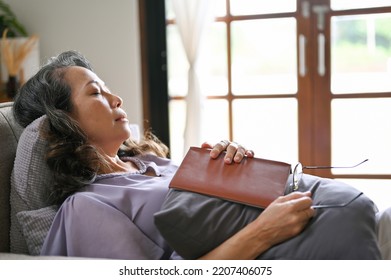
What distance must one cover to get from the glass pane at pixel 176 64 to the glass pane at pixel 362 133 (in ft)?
2.96

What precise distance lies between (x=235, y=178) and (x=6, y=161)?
2.07 ft

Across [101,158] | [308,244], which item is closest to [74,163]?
[101,158]

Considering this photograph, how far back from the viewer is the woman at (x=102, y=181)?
1.20 metres

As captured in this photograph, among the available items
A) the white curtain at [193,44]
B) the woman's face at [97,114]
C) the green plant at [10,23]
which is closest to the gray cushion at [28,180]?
the woman's face at [97,114]

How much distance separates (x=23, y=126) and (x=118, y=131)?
275 mm

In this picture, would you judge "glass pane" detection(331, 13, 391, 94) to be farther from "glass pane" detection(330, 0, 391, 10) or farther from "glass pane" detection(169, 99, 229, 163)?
"glass pane" detection(169, 99, 229, 163)

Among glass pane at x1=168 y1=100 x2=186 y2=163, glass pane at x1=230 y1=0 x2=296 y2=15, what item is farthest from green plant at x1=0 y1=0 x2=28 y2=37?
glass pane at x1=230 y1=0 x2=296 y2=15

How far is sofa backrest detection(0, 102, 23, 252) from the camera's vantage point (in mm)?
1457

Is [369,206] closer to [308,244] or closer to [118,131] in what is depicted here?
[308,244]

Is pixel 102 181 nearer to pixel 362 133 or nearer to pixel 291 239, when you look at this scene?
pixel 291 239

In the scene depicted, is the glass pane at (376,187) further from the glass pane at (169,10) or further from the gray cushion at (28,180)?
the gray cushion at (28,180)

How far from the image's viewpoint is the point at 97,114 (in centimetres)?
160

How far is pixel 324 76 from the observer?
314cm

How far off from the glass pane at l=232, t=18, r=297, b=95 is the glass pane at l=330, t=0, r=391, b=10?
0.24 m
